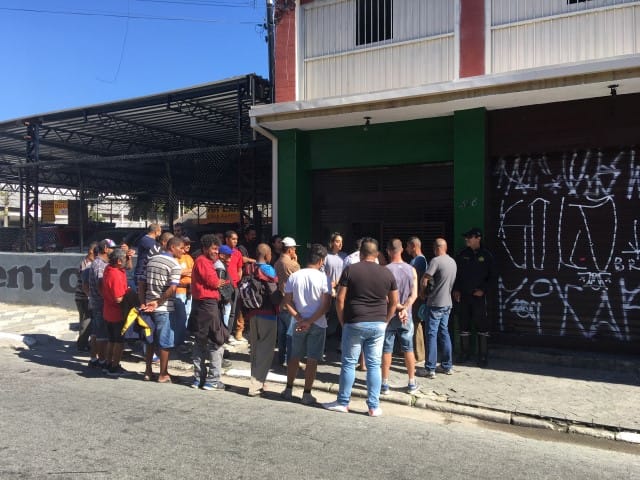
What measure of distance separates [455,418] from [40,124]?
13411 millimetres

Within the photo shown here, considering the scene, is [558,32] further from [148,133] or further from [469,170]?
[148,133]

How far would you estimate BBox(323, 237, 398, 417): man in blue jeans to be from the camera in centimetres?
512

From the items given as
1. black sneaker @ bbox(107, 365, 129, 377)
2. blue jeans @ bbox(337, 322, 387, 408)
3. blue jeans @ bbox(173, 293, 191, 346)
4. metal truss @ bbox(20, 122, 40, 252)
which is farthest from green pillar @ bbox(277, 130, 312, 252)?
metal truss @ bbox(20, 122, 40, 252)

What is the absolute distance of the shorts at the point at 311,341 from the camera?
18.1ft

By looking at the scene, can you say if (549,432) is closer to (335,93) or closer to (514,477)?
(514,477)

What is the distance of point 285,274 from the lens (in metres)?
6.48

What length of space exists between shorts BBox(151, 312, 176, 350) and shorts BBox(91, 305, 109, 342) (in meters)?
1.01

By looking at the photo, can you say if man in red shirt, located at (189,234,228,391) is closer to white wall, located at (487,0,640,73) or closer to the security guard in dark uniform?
the security guard in dark uniform

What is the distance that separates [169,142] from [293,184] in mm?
9830

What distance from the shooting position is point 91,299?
708 cm

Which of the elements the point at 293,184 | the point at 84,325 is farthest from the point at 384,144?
the point at 84,325

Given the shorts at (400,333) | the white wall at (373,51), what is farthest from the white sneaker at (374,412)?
the white wall at (373,51)

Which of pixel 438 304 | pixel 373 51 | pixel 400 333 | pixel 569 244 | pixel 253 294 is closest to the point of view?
pixel 253 294

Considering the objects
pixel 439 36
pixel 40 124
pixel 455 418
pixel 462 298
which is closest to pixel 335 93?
pixel 439 36
